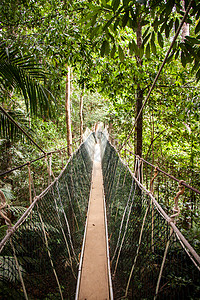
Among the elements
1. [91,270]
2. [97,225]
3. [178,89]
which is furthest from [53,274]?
[178,89]

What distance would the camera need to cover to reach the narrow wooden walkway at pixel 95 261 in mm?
1675

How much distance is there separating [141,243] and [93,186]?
3.36 meters

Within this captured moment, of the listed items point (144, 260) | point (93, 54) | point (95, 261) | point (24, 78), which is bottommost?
point (95, 261)

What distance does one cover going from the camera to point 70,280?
1.68 metres

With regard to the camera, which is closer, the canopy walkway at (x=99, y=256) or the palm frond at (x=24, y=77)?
the canopy walkway at (x=99, y=256)

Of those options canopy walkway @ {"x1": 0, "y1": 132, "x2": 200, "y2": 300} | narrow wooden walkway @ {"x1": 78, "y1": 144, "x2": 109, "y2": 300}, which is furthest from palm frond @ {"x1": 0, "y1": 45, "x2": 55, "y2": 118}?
narrow wooden walkway @ {"x1": 78, "y1": 144, "x2": 109, "y2": 300}

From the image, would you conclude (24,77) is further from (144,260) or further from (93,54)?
(144,260)

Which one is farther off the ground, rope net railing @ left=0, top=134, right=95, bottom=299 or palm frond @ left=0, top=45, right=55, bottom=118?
palm frond @ left=0, top=45, right=55, bottom=118

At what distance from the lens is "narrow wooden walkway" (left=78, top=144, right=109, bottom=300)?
5.49 ft

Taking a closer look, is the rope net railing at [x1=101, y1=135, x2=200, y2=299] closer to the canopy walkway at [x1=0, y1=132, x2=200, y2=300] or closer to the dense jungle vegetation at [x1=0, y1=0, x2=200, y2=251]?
the canopy walkway at [x1=0, y1=132, x2=200, y2=300]

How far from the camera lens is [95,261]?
206cm

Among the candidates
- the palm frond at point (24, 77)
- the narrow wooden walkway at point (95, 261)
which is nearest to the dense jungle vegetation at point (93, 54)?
the palm frond at point (24, 77)

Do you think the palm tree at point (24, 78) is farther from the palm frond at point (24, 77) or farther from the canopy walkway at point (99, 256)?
the canopy walkway at point (99, 256)

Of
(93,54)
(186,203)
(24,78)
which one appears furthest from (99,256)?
(93,54)
